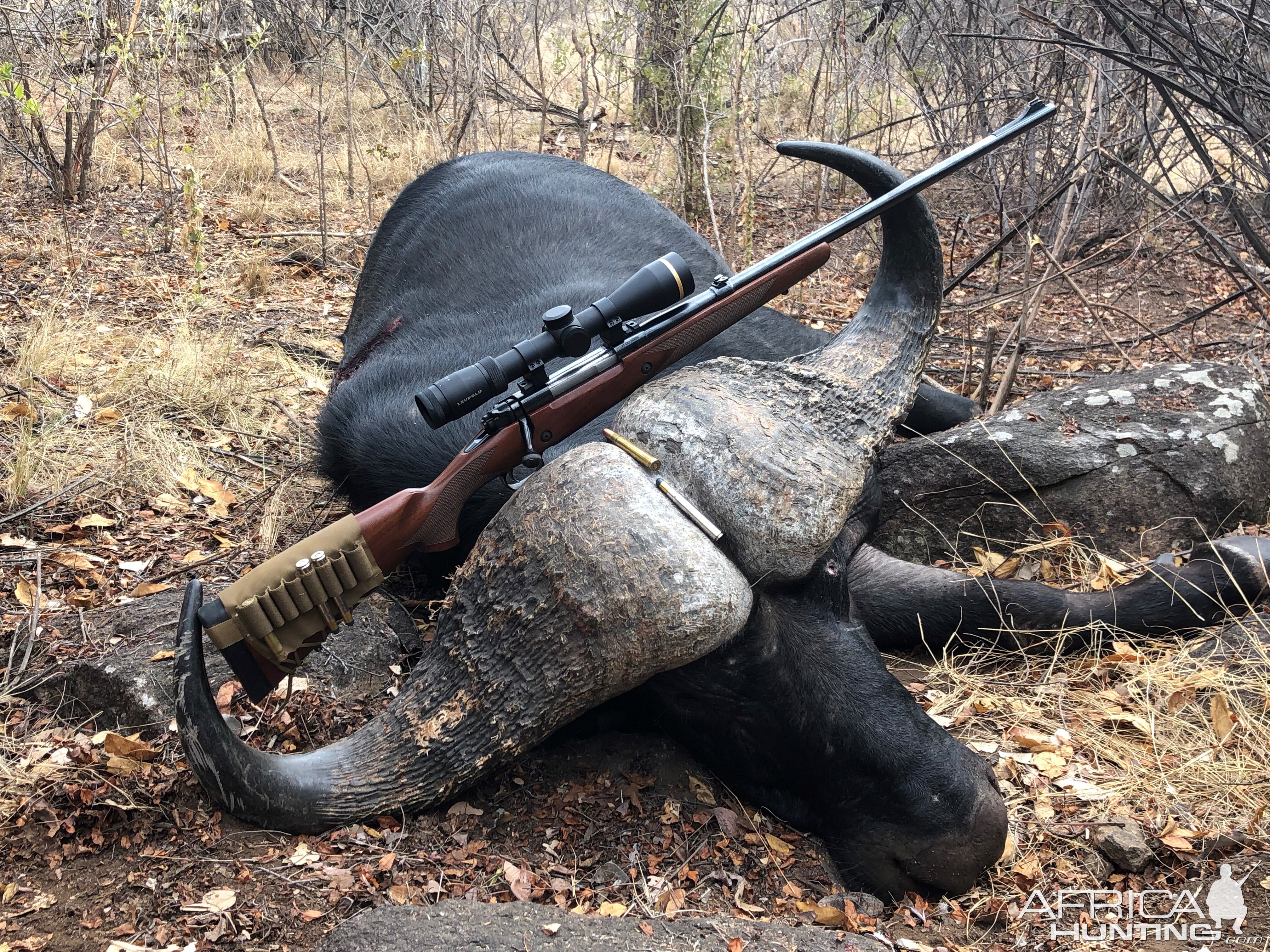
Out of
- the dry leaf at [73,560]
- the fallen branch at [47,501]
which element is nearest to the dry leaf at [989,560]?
the dry leaf at [73,560]

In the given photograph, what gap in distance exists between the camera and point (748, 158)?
7973 mm

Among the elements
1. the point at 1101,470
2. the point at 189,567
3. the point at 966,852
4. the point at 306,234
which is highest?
the point at 1101,470

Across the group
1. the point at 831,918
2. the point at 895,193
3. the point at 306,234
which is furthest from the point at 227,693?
the point at 306,234

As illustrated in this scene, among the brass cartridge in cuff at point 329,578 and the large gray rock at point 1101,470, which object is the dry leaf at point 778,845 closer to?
the brass cartridge in cuff at point 329,578

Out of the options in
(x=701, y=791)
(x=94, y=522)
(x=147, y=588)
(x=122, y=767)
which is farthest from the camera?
(x=94, y=522)

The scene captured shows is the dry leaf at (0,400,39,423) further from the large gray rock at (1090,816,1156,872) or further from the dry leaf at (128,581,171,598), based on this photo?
the large gray rock at (1090,816,1156,872)

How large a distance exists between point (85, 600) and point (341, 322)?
370 centimetres

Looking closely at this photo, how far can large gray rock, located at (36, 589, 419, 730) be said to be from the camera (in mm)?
3088

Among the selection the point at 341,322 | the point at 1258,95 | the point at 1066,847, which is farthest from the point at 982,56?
the point at 1066,847

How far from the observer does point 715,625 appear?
8.00ft

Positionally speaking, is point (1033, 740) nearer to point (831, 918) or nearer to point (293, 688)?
point (831, 918)

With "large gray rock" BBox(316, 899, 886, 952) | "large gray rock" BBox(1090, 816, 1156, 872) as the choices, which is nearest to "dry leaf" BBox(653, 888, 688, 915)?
"large gray rock" BBox(316, 899, 886, 952)

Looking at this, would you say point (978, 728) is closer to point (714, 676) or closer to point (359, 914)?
point (714, 676)

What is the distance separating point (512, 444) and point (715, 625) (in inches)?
32.5
